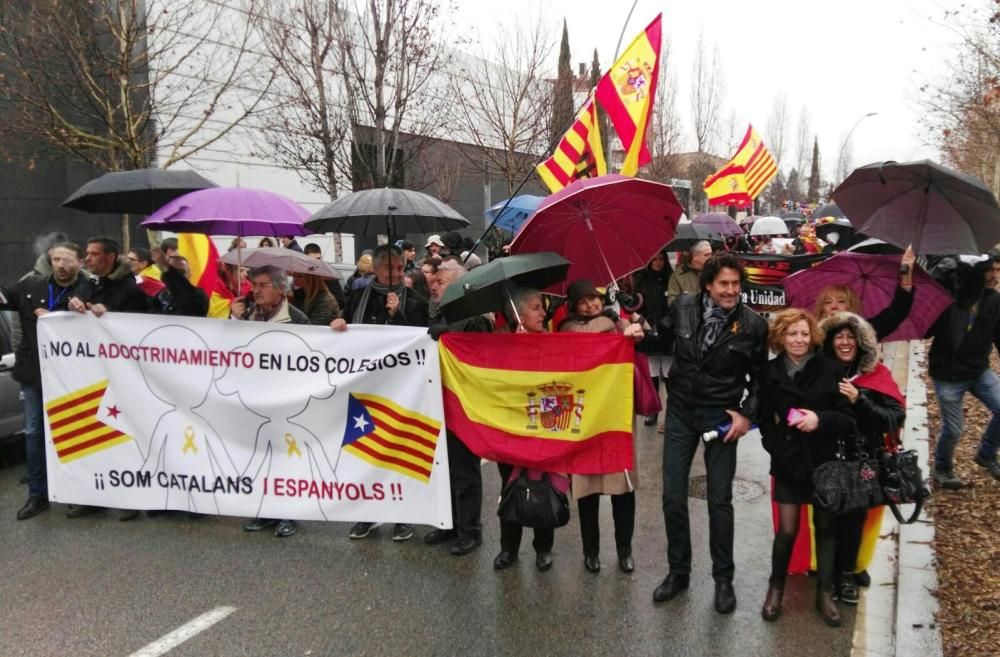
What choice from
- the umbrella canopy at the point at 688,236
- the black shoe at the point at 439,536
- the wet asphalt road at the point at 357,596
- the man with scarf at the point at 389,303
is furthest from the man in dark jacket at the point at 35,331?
the umbrella canopy at the point at 688,236

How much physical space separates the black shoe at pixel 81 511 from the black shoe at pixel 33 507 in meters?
0.23

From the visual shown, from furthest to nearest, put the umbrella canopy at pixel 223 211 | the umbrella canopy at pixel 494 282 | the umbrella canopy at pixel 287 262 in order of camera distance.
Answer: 1. the umbrella canopy at pixel 287 262
2. the umbrella canopy at pixel 223 211
3. the umbrella canopy at pixel 494 282

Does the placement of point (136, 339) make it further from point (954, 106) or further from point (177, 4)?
point (954, 106)

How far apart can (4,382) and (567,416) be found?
4809 mm

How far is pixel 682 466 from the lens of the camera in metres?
4.04

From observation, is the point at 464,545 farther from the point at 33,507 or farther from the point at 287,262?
the point at 33,507

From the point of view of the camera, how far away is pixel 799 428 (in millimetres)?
3615

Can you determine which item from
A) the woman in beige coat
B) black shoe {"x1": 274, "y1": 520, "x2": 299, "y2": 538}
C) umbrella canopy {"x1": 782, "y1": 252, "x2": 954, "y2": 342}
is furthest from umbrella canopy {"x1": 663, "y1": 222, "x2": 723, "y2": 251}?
black shoe {"x1": 274, "y1": 520, "x2": 299, "y2": 538}

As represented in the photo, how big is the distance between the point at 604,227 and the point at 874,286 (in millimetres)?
1796

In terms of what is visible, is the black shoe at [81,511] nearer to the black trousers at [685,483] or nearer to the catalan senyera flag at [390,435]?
the catalan senyera flag at [390,435]

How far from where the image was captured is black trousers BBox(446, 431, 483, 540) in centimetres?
471

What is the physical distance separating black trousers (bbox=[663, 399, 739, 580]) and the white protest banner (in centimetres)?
143

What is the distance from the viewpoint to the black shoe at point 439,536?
486 cm

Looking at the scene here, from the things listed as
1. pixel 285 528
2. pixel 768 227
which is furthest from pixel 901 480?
pixel 768 227
